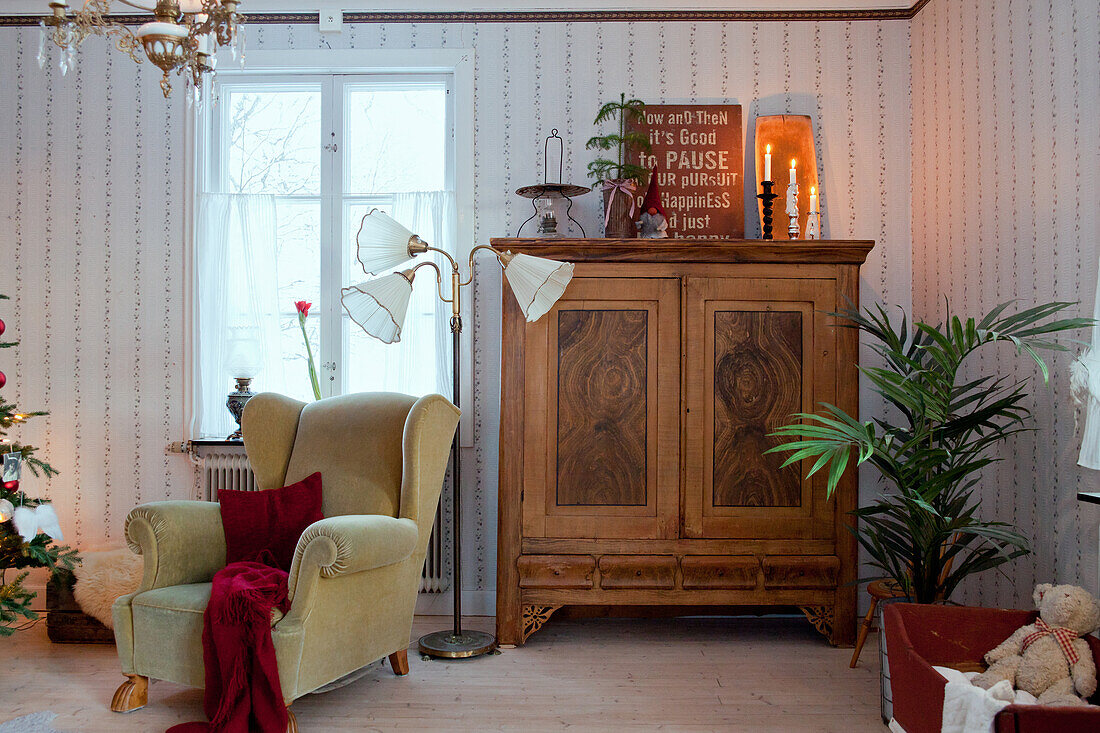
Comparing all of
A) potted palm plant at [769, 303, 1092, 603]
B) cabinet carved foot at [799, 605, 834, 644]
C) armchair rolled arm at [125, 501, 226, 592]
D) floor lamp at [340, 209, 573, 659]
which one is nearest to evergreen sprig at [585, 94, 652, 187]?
floor lamp at [340, 209, 573, 659]

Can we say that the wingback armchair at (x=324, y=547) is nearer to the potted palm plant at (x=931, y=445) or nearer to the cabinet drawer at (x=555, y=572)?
the cabinet drawer at (x=555, y=572)

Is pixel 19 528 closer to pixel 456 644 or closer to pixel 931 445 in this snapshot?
pixel 456 644

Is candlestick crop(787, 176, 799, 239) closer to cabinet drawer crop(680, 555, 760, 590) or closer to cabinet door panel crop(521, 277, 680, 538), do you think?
cabinet door panel crop(521, 277, 680, 538)

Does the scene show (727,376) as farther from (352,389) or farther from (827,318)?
(352,389)

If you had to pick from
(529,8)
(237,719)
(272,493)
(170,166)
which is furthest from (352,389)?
(529,8)

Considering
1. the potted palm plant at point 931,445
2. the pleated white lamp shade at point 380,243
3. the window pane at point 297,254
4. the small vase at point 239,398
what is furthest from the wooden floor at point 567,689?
the window pane at point 297,254

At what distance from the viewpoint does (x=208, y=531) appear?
259cm

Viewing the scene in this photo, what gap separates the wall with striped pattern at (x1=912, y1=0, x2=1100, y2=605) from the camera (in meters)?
2.47

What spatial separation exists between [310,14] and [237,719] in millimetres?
2992

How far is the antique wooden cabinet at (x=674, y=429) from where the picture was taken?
303 cm

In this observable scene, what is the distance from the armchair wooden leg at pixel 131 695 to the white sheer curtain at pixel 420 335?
1.49m

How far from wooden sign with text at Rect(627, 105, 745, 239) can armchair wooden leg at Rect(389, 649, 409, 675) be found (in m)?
2.07

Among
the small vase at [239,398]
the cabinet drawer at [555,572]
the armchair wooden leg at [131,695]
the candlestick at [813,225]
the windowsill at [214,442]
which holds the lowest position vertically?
the armchair wooden leg at [131,695]

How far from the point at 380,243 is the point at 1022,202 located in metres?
2.30
